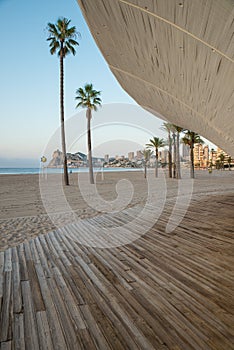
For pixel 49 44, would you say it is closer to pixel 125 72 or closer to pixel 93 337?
pixel 125 72

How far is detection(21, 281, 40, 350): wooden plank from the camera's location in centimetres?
154

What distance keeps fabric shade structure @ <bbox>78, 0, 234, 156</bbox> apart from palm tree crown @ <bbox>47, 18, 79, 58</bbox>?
1052 cm

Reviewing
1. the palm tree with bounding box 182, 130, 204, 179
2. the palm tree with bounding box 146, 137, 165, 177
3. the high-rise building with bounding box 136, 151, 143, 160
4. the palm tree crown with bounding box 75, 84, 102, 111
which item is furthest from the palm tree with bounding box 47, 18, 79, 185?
the high-rise building with bounding box 136, 151, 143, 160

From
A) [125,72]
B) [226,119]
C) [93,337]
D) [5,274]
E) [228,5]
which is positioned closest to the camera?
[228,5]

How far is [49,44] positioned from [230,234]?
43.2ft

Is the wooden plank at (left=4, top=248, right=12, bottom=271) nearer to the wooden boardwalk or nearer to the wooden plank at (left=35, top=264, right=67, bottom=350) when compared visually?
the wooden boardwalk

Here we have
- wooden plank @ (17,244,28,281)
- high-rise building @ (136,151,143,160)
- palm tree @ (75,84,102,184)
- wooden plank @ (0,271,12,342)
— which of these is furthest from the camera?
high-rise building @ (136,151,143,160)

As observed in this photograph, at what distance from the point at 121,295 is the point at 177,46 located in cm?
239

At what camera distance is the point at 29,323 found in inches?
68.6

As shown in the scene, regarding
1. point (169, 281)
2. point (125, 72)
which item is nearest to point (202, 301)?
point (169, 281)

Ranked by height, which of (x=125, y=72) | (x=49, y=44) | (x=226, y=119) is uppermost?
(x=49, y=44)

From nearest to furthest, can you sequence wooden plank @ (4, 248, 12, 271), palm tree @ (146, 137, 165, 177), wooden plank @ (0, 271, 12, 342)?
1. wooden plank @ (0, 271, 12, 342)
2. wooden plank @ (4, 248, 12, 271)
3. palm tree @ (146, 137, 165, 177)

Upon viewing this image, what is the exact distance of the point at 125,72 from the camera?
161 inches

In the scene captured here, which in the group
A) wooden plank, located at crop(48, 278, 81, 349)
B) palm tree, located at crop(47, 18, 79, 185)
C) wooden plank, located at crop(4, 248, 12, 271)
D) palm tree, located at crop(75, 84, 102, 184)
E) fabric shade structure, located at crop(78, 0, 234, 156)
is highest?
palm tree, located at crop(47, 18, 79, 185)
